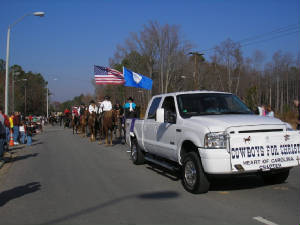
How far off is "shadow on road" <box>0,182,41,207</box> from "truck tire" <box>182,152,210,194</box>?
3.47 m

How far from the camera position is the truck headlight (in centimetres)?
622

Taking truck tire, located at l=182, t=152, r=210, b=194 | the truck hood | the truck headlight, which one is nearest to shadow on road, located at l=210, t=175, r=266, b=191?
truck tire, located at l=182, t=152, r=210, b=194

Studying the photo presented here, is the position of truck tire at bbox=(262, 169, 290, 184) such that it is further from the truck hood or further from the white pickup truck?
the truck hood

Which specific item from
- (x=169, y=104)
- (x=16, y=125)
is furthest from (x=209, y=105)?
(x=16, y=125)

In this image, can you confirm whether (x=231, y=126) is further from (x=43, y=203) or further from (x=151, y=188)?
(x=43, y=203)

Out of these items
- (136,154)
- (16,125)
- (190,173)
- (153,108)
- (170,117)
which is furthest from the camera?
(16,125)

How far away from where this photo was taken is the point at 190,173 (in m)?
6.96

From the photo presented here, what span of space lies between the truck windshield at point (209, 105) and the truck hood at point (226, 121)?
0.54 metres

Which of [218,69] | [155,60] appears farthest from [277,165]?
[218,69]

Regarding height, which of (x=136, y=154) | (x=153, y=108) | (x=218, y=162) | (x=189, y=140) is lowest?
(x=136, y=154)

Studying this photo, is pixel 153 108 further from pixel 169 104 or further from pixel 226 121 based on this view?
pixel 226 121

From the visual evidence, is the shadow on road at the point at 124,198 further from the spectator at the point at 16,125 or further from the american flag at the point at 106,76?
the spectator at the point at 16,125

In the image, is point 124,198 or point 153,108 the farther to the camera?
point 153,108

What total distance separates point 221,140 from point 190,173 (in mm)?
1143
